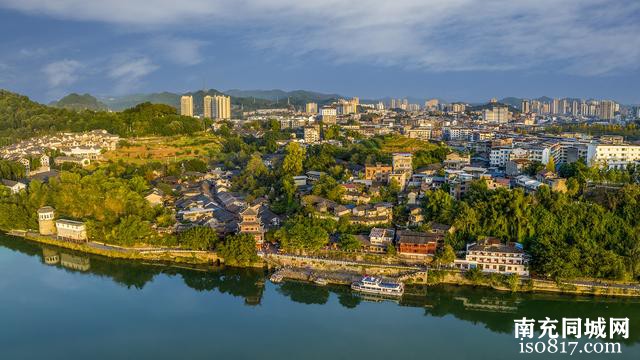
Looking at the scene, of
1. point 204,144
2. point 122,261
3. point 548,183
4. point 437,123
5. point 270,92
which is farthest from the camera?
point 270,92

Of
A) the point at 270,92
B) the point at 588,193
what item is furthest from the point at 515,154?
the point at 270,92

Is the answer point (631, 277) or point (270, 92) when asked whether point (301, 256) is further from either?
point (270, 92)

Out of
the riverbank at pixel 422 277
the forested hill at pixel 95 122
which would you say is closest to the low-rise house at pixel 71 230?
the riverbank at pixel 422 277

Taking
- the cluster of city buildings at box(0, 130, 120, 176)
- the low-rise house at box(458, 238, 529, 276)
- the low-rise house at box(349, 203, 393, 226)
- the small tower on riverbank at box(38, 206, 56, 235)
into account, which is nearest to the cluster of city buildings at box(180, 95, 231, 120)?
the cluster of city buildings at box(0, 130, 120, 176)

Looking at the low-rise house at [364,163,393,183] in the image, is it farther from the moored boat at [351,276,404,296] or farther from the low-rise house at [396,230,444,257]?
the moored boat at [351,276,404,296]

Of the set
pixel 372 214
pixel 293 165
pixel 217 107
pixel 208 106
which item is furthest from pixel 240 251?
pixel 208 106

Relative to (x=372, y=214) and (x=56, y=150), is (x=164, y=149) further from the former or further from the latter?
(x=372, y=214)
